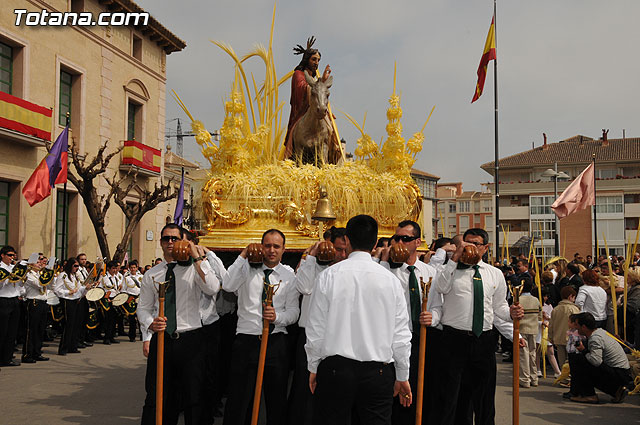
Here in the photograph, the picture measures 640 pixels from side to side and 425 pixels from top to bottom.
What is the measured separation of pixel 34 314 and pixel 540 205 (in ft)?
134

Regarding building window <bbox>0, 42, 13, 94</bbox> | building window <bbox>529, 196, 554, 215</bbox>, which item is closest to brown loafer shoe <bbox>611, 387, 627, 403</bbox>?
building window <bbox>0, 42, 13, 94</bbox>

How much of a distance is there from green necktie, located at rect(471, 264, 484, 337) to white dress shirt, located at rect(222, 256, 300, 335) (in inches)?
59.2

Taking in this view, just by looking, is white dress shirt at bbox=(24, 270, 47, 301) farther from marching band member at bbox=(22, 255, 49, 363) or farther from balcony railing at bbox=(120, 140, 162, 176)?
balcony railing at bbox=(120, 140, 162, 176)

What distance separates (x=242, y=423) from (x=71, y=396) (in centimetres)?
368

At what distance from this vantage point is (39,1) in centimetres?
1767

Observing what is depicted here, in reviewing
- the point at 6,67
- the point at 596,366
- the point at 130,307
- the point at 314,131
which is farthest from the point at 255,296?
the point at 6,67

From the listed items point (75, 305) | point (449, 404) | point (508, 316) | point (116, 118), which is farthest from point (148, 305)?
point (116, 118)

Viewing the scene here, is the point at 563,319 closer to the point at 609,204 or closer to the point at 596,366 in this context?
the point at 596,366

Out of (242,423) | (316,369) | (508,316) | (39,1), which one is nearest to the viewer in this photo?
(316,369)

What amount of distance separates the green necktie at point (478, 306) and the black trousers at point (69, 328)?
880cm

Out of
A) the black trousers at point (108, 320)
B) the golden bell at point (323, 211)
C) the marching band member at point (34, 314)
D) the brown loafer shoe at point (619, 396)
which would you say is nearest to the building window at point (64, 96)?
the black trousers at point (108, 320)

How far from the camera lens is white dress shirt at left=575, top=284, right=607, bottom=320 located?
28.9ft

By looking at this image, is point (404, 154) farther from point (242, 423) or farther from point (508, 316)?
point (242, 423)

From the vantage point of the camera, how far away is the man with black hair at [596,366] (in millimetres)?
7469
